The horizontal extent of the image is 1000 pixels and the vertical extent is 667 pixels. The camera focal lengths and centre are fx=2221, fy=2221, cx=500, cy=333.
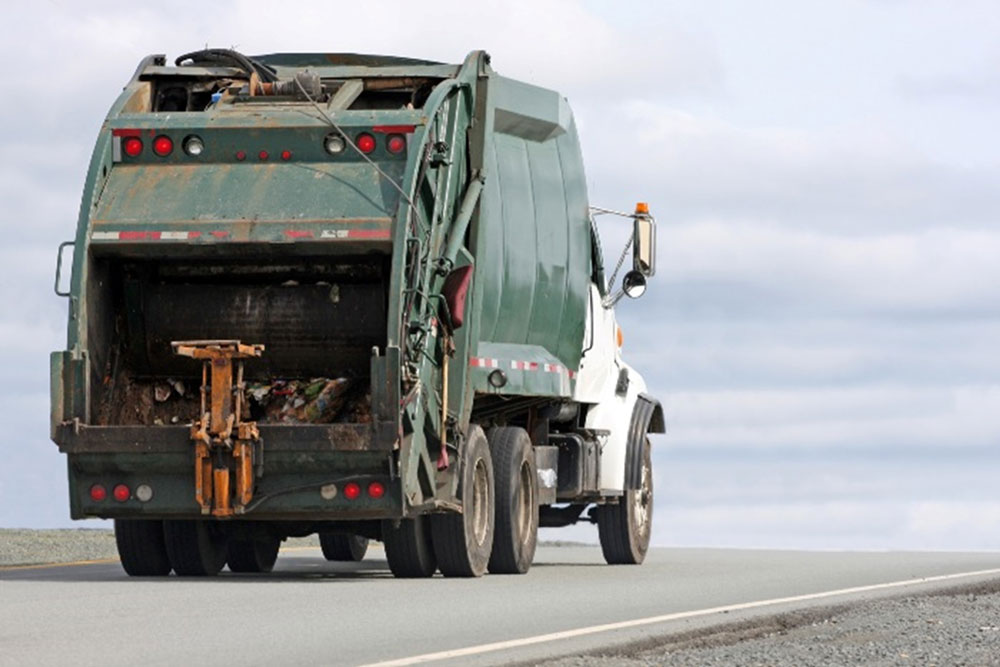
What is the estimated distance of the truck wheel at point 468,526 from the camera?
1691 cm

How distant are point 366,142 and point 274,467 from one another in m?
2.52

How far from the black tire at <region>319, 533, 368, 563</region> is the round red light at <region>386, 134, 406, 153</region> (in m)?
6.65

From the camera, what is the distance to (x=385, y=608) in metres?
13.3

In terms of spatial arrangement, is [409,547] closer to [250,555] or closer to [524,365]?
[524,365]

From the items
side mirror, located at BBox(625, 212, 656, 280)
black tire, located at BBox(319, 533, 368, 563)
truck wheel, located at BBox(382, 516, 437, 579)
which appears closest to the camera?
truck wheel, located at BBox(382, 516, 437, 579)

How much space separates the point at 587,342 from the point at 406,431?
16.1ft

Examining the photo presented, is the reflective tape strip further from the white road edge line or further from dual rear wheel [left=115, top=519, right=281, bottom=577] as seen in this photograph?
the white road edge line

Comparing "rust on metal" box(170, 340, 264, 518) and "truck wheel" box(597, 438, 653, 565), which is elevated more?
"rust on metal" box(170, 340, 264, 518)

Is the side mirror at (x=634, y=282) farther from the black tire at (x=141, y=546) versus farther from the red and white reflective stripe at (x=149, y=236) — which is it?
the red and white reflective stripe at (x=149, y=236)

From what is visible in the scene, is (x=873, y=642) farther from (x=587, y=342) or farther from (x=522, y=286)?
(x=587, y=342)

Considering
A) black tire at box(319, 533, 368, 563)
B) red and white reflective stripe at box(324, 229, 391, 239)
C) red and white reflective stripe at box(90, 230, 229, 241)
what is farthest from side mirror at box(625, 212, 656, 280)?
red and white reflective stripe at box(90, 230, 229, 241)

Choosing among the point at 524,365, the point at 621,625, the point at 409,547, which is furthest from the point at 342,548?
the point at 621,625

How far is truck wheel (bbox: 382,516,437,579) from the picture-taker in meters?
16.9

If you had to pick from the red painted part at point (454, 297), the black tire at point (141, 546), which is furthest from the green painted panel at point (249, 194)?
the black tire at point (141, 546)
